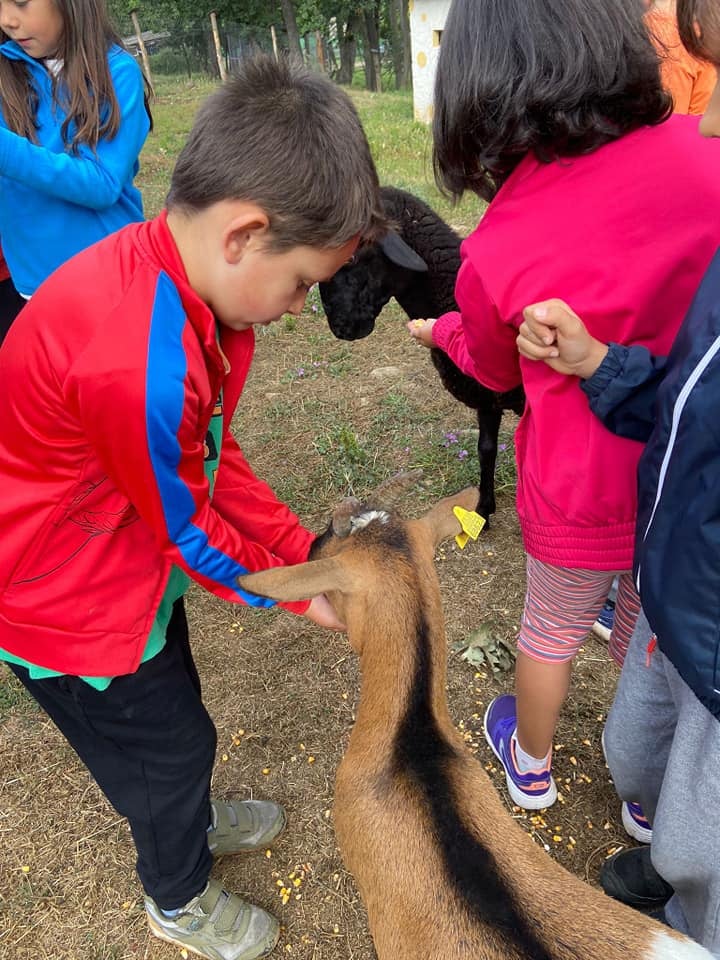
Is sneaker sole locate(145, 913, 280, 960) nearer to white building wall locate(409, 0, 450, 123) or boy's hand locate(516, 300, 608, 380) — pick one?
boy's hand locate(516, 300, 608, 380)

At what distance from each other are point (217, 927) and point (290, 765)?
767 millimetres

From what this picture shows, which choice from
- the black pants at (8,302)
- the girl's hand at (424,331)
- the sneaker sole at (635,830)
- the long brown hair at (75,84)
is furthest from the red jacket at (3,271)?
the sneaker sole at (635,830)

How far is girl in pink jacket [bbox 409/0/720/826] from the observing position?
179 centimetres

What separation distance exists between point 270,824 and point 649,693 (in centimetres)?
166

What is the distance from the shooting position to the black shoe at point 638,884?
2.61 metres

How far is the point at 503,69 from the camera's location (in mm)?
1816

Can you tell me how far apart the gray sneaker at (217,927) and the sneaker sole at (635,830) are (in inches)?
55.8

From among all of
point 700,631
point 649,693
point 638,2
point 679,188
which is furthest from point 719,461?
point 638,2

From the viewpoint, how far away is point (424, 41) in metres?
18.9

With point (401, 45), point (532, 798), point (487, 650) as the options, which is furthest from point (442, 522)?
point (401, 45)

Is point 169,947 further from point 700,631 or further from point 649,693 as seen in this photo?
point 700,631

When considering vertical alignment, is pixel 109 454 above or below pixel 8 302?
above

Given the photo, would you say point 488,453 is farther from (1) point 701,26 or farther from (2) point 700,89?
(1) point 701,26

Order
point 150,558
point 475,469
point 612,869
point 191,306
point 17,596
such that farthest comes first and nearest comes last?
1. point 475,469
2. point 612,869
3. point 150,558
4. point 17,596
5. point 191,306
